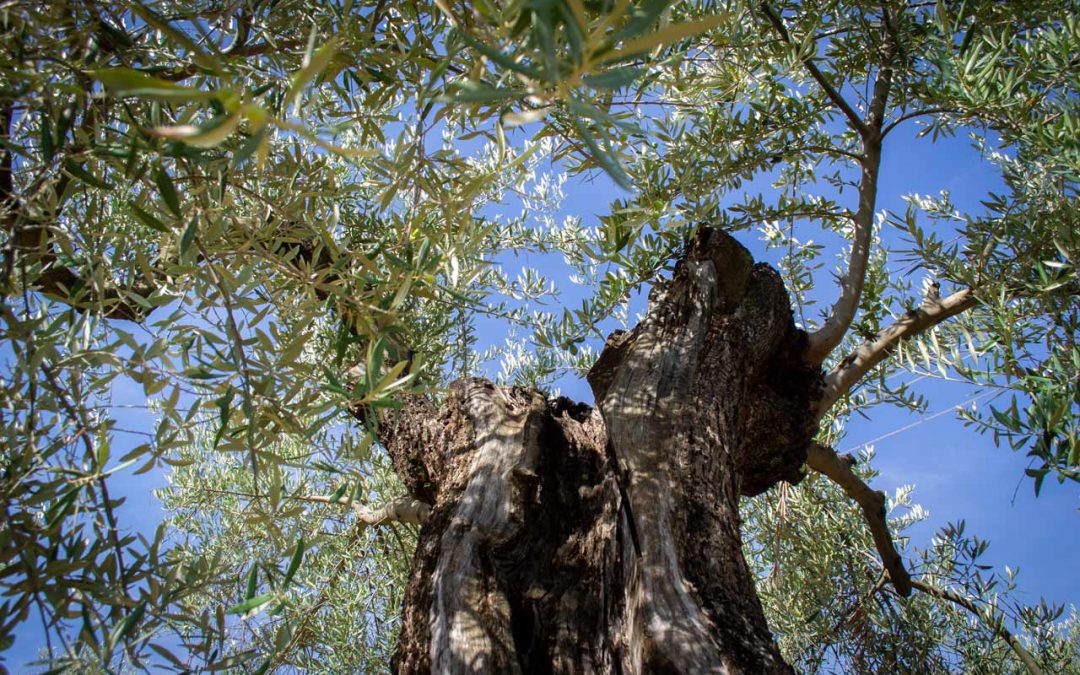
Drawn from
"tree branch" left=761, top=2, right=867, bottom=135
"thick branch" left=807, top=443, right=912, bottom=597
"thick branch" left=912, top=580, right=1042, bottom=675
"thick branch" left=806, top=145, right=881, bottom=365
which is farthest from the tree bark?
"thick branch" left=912, top=580, right=1042, bottom=675

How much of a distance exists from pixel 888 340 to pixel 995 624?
1.38 meters

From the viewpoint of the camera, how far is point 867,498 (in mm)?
3346

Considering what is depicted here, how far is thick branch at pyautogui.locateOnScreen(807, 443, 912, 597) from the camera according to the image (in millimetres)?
3324

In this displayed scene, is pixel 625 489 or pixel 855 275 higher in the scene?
pixel 855 275

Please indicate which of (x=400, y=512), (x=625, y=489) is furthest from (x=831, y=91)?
(x=400, y=512)

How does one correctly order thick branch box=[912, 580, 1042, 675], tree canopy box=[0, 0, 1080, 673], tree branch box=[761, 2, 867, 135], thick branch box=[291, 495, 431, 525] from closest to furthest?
tree canopy box=[0, 0, 1080, 673] < tree branch box=[761, 2, 867, 135] < thick branch box=[912, 580, 1042, 675] < thick branch box=[291, 495, 431, 525]

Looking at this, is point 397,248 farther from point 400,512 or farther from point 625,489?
point 400,512

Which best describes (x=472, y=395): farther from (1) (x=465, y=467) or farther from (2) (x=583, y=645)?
(2) (x=583, y=645)

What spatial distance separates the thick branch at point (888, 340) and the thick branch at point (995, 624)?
1140 millimetres

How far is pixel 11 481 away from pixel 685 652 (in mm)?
1332

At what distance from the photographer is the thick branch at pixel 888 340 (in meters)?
3.05

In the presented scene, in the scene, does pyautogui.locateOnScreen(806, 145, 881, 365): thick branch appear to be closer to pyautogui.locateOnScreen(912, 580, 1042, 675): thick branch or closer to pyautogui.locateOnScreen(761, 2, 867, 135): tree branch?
pyautogui.locateOnScreen(761, 2, 867, 135): tree branch

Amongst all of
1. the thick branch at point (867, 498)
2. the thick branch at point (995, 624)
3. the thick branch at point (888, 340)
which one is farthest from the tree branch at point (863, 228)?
the thick branch at point (995, 624)

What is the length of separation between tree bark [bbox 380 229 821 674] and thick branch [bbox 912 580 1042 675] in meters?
1.16
